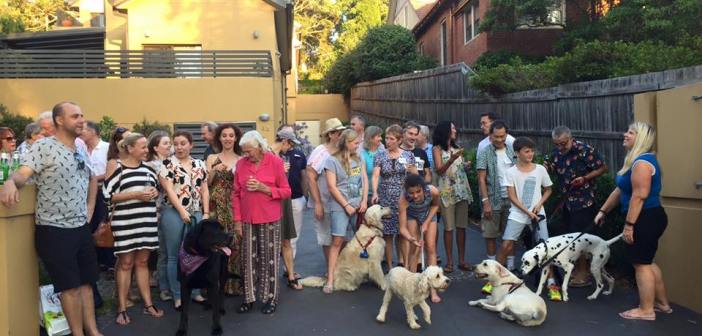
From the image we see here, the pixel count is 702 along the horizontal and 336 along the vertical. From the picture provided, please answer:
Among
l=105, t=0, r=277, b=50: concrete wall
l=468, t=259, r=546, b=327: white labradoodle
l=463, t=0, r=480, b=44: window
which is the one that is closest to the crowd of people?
l=468, t=259, r=546, b=327: white labradoodle

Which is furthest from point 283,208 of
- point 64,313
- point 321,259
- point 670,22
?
point 670,22

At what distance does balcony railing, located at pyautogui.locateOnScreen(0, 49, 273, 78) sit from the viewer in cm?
1702

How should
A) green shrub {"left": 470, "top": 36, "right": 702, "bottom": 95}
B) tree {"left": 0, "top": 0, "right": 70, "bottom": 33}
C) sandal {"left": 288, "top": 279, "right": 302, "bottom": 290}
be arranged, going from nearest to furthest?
sandal {"left": 288, "top": 279, "right": 302, "bottom": 290}
green shrub {"left": 470, "top": 36, "right": 702, "bottom": 95}
tree {"left": 0, "top": 0, "right": 70, "bottom": 33}

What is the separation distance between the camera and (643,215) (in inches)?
229

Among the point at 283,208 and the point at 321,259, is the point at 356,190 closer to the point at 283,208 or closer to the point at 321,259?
the point at 283,208

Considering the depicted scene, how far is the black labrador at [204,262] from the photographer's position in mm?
5598

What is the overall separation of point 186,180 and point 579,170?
14.2ft

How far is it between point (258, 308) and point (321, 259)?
94.2 inches

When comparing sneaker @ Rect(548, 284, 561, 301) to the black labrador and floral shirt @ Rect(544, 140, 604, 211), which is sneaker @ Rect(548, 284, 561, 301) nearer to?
floral shirt @ Rect(544, 140, 604, 211)

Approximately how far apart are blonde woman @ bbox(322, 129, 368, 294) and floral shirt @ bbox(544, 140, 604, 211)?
7.56ft

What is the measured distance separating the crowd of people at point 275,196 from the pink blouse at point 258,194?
0.04ft

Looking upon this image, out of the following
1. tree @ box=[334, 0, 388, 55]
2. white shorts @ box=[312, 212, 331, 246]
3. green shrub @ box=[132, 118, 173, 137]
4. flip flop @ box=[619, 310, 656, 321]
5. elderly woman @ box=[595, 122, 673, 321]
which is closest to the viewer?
elderly woman @ box=[595, 122, 673, 321]

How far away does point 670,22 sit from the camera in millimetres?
13344

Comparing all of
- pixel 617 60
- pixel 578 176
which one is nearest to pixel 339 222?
pixel 578 176
